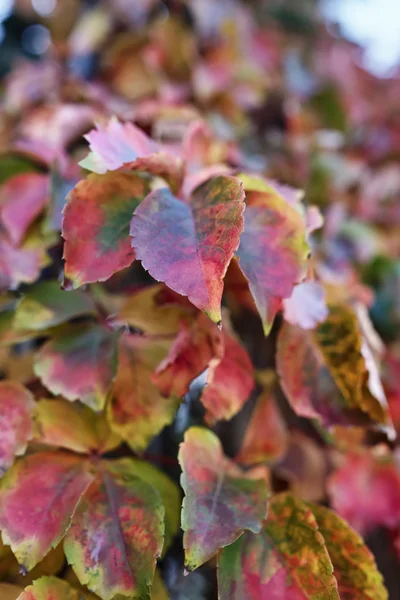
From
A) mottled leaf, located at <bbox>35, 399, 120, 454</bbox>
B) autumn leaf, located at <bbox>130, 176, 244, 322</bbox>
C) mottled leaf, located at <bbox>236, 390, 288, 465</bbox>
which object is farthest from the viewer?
mottled leaf, located at <bbox>236, 390, 288, 465</bbox>

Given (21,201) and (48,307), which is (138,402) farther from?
(21,201)

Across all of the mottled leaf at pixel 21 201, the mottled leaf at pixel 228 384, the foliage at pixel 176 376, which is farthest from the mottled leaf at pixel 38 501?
the mottled leaf at pixel 21 201

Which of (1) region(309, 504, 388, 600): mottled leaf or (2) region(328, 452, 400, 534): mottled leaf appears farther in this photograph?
(2) region(328, 452, 400, 534): mottled leaf

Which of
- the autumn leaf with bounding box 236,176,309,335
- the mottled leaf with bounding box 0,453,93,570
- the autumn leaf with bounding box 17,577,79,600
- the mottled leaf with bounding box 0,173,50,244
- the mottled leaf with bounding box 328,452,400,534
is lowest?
the mottled leaf with bounding box 328,452,400,534

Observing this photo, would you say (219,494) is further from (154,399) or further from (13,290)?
(13,290)

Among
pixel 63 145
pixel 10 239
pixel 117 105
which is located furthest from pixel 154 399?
pixel 117 105

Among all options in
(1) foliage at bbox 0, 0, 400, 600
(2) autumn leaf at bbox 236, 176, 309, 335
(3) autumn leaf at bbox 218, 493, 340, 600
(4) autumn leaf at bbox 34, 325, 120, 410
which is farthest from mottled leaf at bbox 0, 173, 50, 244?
(3) autumn leaf at bbox 218, 493, 340, 600

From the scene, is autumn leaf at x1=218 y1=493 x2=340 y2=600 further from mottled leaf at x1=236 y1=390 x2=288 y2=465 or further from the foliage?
mottled leaf at x1=236 y1=390 x2=288 y2=465
